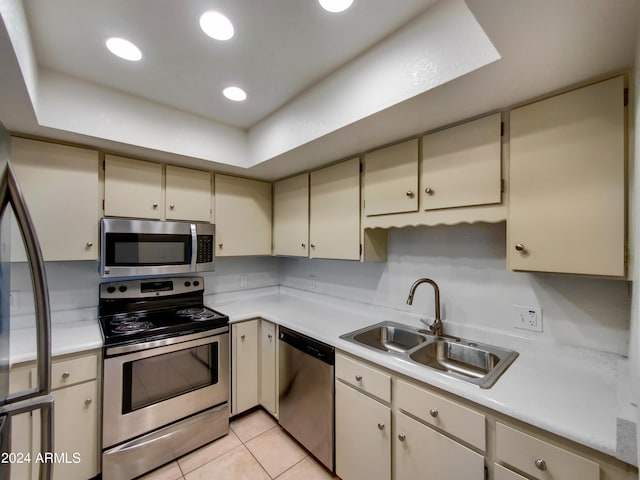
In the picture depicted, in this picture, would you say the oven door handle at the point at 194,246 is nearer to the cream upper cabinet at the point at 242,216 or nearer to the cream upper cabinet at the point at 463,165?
the cream upper cabinet at the point at 242,216

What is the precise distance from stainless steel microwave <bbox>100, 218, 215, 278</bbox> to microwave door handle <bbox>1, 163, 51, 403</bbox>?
46.2 inches

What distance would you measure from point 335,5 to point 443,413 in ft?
5.62

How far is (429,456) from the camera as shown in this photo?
1181 millimetres

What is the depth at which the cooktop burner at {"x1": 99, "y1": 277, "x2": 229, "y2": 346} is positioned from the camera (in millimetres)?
1723

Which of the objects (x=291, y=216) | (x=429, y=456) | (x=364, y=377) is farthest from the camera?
(x=291, y=216)

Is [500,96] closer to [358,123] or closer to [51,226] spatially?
[358,123]

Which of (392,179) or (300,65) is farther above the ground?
(300,65)

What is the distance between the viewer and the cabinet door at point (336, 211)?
6.36ft

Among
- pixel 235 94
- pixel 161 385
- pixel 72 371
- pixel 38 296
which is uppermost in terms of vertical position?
pixel 235 94

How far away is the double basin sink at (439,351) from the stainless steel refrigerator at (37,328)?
1258mm

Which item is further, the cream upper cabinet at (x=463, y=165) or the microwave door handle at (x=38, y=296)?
the cream upper cabinet at (x=463, y=165)

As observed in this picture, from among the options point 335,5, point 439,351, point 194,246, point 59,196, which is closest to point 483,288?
point 439,351

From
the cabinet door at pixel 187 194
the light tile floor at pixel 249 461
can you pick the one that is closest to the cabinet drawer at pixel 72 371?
the light tile floor at pixel 249 461

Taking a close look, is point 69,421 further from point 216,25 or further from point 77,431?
point 216,25
